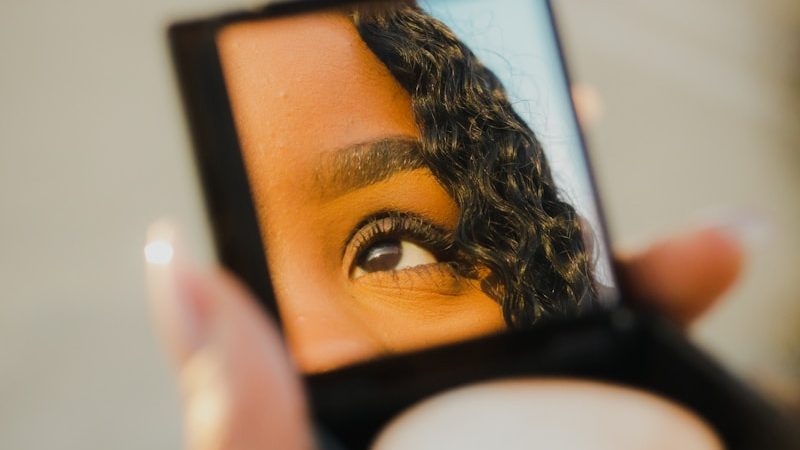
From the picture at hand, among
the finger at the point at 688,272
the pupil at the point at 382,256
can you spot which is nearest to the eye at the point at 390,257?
the pupil at the point at 382,256

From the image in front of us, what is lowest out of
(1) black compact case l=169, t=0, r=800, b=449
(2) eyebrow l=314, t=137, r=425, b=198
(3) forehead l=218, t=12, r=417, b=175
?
(1) black compact case l=169, t=0, r=800, b=449

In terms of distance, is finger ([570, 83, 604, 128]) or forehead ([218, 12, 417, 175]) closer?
forehead ([218, 12, 417, 175])

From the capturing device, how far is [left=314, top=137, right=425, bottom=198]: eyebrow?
294 mm

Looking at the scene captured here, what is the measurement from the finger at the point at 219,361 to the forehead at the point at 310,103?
0.21 ft

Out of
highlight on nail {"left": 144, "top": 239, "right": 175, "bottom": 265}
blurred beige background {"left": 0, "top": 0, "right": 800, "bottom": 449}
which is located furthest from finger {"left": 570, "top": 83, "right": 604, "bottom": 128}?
highlight on nail {"left": 144, "top": 239, "right": 175, "bottom": 265}

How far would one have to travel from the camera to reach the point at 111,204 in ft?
1.23

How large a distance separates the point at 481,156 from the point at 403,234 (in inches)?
2.0

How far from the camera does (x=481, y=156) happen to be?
30 cm

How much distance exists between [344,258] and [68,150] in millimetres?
188

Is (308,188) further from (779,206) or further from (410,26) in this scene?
(779,206)

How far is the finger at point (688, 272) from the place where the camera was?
13.5 inches

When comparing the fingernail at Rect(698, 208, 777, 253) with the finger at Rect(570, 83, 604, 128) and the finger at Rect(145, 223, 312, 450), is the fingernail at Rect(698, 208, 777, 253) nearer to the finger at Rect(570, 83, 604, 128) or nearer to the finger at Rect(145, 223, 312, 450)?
the finger at Rect(570, 83, 604, 128)

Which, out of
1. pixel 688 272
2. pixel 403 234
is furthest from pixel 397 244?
pixel 688 272

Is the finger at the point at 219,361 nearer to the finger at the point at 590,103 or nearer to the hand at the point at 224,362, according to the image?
the hand at the point at 224,362
